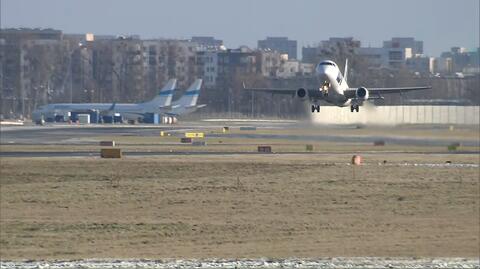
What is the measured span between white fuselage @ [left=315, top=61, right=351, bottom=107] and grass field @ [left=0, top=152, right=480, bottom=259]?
5499mm

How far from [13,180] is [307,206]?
18597mm

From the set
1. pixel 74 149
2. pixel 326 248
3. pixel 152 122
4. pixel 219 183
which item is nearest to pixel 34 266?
pixel 326 248

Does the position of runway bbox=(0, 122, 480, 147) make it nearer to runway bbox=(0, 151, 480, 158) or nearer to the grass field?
runway bbox=(0, 151, 480, 158)

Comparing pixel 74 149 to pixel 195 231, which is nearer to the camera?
pixel 195 231

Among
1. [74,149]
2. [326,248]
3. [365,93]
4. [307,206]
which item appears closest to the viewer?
[326,248]

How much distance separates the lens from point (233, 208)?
58781mm

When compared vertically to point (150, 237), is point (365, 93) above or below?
above

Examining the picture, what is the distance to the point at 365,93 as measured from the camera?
8688 cm

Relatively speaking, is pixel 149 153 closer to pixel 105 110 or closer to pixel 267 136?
pixel 267 136

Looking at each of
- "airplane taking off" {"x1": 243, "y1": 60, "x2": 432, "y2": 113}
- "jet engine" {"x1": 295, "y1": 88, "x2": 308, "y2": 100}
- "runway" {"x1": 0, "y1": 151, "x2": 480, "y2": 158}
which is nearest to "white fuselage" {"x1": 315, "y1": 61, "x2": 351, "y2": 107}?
"airplane taking off" {"x1": 243, "y1": 60, "x2": 432, "y2": 113}

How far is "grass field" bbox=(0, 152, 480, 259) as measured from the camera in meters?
47.7

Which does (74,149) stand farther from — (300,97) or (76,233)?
(76,233)

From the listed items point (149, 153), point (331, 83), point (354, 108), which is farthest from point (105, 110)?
point (331, 83)

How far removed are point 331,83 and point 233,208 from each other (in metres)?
27.5
